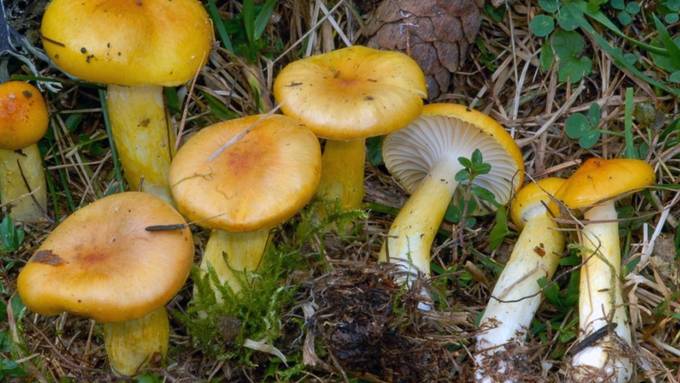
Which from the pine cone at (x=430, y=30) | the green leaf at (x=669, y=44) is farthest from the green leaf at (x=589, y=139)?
the pine cone at (x=430, y=30)

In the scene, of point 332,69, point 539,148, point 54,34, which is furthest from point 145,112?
point 539,148

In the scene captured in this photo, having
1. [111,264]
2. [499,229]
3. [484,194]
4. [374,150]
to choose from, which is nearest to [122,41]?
[111,264]

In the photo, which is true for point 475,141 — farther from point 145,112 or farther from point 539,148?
point 145,112

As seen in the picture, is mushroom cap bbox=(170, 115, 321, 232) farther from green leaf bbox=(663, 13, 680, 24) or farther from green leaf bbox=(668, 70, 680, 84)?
green leaf bbox=(663, 13, 680, 24)

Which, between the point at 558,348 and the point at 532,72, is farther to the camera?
the point at 532,72

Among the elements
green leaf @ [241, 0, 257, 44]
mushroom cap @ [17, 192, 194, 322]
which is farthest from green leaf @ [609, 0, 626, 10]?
mushroom cap @ [17, 192, 194, 322]

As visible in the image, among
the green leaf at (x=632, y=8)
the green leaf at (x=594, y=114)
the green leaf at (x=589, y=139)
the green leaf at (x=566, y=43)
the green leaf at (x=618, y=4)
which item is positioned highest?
the green leaf at (x=618, y=4)

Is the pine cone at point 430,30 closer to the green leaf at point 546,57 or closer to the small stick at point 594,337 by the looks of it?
the green leaf at point 546,57
